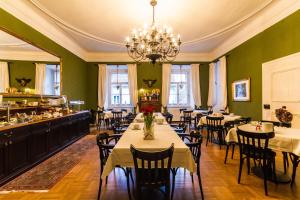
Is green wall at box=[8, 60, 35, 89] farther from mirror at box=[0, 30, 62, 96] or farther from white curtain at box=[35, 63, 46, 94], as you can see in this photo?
white curtain at box=[35, 63, 46, 94]

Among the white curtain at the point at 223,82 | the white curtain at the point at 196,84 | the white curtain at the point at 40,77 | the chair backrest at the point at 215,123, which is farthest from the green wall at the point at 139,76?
the chair backrest at the point at 215,123

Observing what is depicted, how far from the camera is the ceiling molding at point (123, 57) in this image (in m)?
9.40

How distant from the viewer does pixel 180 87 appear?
1006 cm

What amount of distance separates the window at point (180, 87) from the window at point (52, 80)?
5650 mm

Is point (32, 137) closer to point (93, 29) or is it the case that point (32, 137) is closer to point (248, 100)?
point (93, 29)

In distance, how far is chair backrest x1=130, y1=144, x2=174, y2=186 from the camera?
202cm

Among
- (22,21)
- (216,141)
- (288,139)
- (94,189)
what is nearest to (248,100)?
(216,141)

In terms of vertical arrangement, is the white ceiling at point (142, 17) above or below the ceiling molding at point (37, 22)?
above

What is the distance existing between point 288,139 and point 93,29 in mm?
5988

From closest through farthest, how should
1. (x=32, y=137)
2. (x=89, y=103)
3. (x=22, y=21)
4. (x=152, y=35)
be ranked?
(x=32, y=137), (x=152, y=35), (x=22, y=21), (x=89, y=103)

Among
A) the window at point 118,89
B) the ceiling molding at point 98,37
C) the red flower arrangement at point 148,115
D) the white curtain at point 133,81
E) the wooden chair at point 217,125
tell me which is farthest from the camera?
the window at point 118,89

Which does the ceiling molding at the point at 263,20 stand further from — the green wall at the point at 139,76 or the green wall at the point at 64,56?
the green wall at the point at 64,56

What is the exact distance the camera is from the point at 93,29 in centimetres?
626

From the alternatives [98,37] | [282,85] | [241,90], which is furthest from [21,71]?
[241,90]
